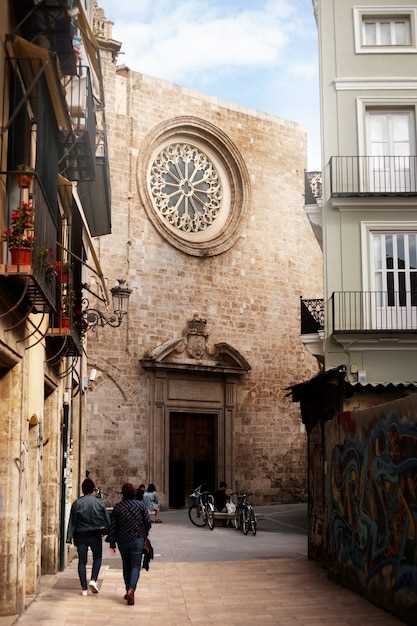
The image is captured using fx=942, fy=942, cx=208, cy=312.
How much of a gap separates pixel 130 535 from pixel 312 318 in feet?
35.2

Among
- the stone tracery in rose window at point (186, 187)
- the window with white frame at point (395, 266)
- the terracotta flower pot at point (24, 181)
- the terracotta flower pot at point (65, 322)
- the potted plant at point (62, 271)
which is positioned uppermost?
the stone tracery in rose window at point (186, 187)

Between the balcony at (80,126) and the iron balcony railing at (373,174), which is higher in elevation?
the iron balcony railing at (373,174)

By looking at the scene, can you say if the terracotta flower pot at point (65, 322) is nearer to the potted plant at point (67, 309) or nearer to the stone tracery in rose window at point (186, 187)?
the potted plant at point (67, 309)

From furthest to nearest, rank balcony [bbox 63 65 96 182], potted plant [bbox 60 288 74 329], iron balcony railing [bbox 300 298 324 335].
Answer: iron balcony railing [bbox 300 298 324 335]
balcony [bbox 63 65 96 182]
potted plant [bbox 60 288 74 329]

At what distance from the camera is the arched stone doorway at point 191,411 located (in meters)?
27.5

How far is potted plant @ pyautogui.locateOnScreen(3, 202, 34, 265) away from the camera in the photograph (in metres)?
7.77

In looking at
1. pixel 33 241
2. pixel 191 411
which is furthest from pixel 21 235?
pixel 191 411

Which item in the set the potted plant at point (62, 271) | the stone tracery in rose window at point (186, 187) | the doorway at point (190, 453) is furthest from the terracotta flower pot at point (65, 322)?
the stone tracery in rose window at point (186, 187)

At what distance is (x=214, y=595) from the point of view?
447 inches

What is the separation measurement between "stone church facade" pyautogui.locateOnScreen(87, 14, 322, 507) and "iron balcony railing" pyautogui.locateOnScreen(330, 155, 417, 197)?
9041mm

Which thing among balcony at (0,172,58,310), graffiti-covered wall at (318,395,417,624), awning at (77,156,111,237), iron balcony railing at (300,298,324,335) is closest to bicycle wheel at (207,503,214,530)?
iron balcony railing at (300,298,324,335)

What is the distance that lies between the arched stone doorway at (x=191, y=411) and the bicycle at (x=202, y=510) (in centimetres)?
363

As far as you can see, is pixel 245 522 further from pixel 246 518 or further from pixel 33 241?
pixel 33 241

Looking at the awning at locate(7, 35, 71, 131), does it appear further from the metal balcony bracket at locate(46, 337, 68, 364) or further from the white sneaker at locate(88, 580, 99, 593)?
the white sneaker at locate(88, 580, 99, 593)
